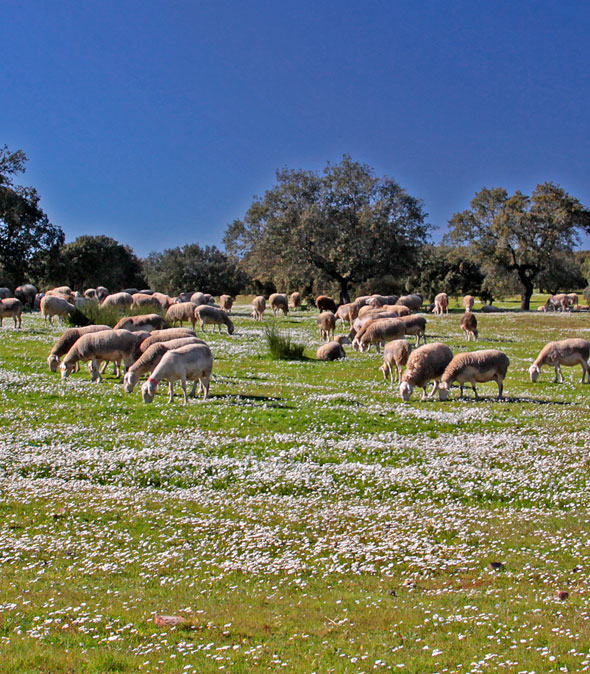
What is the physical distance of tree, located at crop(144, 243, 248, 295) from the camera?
114438 millimetres

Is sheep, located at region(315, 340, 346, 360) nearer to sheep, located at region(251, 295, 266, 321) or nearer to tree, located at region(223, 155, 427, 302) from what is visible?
sheep, located at region(251, 295, 266, 321)

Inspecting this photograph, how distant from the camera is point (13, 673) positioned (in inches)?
258

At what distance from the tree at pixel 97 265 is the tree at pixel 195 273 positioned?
4432 mm

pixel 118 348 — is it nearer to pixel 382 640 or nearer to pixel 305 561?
pixel 305 561

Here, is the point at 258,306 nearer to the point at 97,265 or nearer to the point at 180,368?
the point at 180,368

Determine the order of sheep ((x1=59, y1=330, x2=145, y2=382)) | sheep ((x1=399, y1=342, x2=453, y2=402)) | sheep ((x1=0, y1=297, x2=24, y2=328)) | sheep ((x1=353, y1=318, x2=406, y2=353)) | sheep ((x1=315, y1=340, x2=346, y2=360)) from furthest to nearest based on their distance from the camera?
sheep ((x1=0, y1=297, x2=24, y2=328))
sheep ((x1=353, y1=318, x2=406, y2=353))
sheep ((x1=315, y1=340, x2=346, y2=360))
sheep ((x1=59, y1=330, x2=145, y2=382))
sheep ((x1=399, y1=342, x2=453, y2=402))

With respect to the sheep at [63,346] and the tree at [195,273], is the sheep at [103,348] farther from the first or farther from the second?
the tree at [195,273]

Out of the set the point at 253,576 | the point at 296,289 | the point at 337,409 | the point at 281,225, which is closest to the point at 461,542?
the point at 253,576

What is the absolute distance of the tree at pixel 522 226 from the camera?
2820 inches

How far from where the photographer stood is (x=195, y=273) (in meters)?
116

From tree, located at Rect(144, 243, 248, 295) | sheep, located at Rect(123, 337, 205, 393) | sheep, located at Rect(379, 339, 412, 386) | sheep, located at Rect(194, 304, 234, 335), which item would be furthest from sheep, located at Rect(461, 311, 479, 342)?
tree, located at Rect(144, 243, 248, 295)

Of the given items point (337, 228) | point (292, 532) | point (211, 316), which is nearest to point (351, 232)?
point (337, 228)

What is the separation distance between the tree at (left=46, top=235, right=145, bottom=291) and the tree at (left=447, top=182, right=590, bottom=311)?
188 feet

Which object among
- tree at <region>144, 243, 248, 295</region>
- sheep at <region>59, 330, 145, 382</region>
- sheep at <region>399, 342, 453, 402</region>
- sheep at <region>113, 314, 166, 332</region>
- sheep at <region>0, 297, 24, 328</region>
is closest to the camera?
sheep at <region>399, 342, 453, 402</region>
